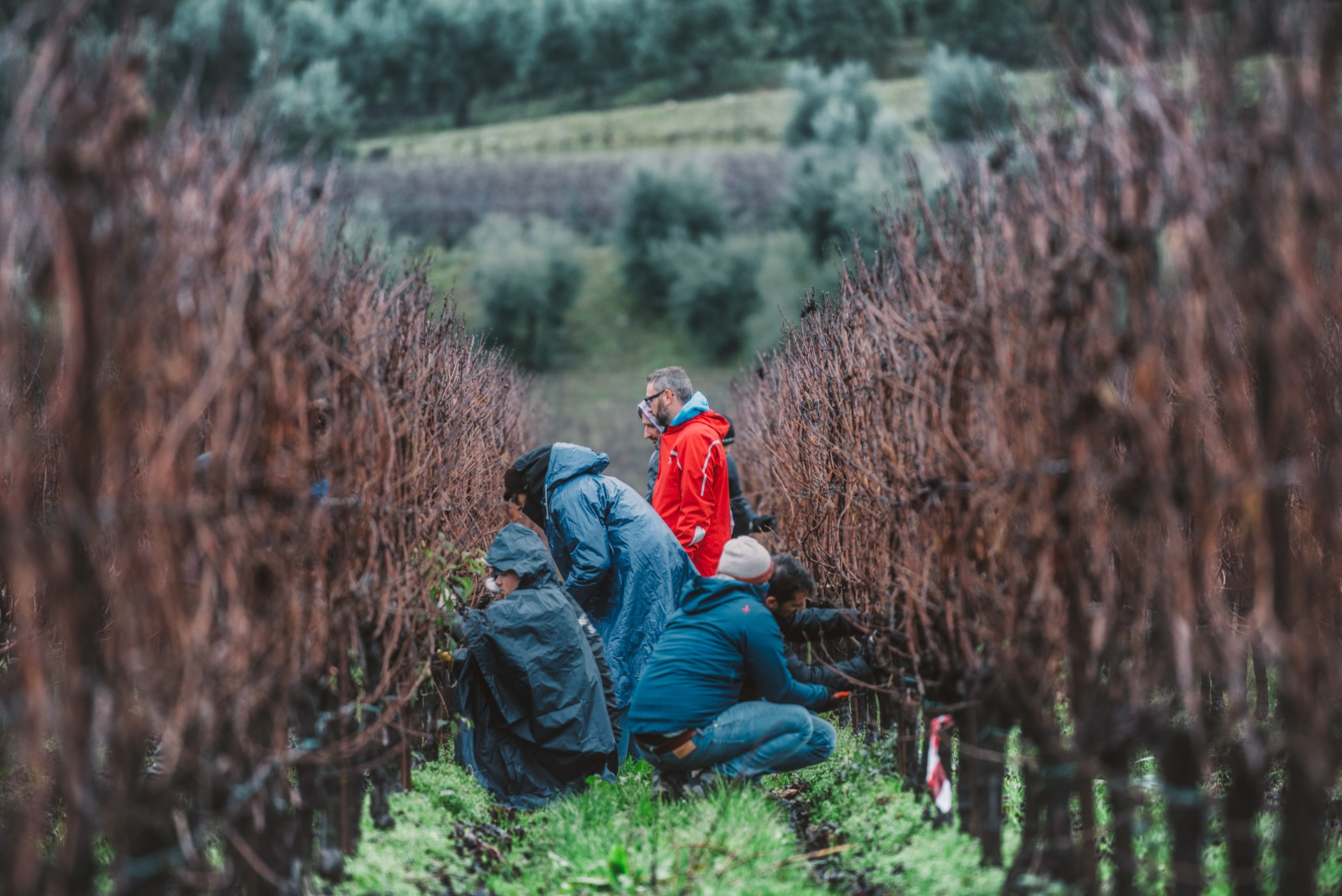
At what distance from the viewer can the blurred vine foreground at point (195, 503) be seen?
2424mm

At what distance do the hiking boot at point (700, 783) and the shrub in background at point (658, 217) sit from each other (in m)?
28.5

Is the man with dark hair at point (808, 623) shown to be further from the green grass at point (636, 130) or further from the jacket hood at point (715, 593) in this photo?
the green grass at point (636, 130)

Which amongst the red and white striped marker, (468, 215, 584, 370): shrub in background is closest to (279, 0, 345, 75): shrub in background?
(468, 215, 584, 370): shrub in background

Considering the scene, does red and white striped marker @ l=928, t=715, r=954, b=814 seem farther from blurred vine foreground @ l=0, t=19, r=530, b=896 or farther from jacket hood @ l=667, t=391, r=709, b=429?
jacket hood @ l=667, t=391, r=709, b=429

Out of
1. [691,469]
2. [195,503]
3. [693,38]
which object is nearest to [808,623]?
[691,469]

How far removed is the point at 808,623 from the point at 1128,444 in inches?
62.7

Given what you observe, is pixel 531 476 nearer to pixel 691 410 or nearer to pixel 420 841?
pixel 691 410

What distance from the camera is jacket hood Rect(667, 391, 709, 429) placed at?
20.7 ft

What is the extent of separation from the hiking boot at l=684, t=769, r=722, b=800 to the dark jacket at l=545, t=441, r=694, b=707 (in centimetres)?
98

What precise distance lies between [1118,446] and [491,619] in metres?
Result: 3.35

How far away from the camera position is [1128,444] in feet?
14.7

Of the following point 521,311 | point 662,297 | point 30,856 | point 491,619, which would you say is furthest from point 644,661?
point 662,297

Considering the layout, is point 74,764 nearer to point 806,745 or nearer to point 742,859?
point 742,859

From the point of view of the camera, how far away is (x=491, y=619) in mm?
4953
